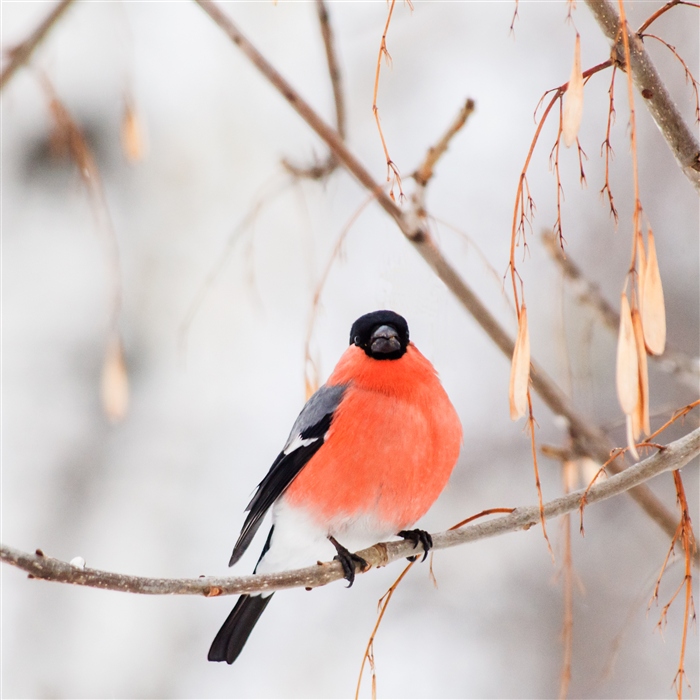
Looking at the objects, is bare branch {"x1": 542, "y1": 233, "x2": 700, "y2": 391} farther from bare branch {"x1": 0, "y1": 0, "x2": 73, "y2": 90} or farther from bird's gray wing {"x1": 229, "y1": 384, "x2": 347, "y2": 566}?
bare branch {"x1": 0, "y1": 0, "x2": 73, "y2": 90}

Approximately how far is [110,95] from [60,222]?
0.58 metres

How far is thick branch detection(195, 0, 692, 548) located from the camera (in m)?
0.98

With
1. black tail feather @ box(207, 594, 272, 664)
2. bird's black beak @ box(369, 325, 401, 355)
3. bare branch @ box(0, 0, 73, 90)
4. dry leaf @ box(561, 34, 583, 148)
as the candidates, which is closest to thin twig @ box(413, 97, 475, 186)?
bird's black beak @ box(369, 325, 401, 355)

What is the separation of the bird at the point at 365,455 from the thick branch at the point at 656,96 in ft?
1.36

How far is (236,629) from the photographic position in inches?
59.4

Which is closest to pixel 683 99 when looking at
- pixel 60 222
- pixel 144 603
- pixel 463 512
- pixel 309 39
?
pixel 309 39

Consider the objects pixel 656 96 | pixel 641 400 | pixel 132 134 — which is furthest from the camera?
pixel 132 134

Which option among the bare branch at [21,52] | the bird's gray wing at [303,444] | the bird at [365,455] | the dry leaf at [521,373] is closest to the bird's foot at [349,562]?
the bird at [365,455]

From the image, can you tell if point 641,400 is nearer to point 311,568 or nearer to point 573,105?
point 573,105

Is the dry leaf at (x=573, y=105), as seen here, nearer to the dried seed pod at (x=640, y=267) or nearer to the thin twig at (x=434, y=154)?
the dried seed pod at (x=640, y=267)

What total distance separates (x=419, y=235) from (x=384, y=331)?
200mm

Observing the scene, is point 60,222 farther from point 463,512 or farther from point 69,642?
point 463,512

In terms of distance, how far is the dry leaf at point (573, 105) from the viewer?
0.69m

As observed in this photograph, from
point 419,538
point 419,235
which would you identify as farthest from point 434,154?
point 419,538
